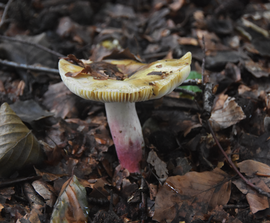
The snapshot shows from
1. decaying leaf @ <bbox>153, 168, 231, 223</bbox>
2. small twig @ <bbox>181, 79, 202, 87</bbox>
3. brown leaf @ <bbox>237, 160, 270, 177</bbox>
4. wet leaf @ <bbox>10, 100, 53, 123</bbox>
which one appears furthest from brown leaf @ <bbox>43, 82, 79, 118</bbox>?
brown leaf @ <bbox>237, 160, 270, 177</bbox>

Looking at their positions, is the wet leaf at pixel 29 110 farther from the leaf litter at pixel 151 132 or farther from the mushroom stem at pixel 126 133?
the mushroom stem at pixel 126 133

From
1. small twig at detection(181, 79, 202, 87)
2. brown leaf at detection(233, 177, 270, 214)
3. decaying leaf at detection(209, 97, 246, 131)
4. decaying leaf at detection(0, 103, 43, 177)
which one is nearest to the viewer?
brown leaf at detection(233, 177, 270, 214)

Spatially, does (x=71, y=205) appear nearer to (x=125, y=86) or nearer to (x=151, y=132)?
(x=125, y=86)

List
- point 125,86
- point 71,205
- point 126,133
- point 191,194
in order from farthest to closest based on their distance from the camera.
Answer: point 126,133 → point 191,194 → point 71,205 → point 125,86

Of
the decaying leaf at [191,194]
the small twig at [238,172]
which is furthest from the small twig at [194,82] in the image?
the decaying leaf at [191,194]

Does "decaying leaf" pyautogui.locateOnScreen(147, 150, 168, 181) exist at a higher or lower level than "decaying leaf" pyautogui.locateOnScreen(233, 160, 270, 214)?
lower

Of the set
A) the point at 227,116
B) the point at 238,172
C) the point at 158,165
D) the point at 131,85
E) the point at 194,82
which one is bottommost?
the point at 158,165

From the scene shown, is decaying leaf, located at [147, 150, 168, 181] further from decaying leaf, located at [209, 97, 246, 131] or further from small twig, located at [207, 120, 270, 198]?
decaying leaf, located at [209, 97, 246, 131]

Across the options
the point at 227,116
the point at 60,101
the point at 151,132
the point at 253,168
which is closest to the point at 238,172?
the point at 253,168
